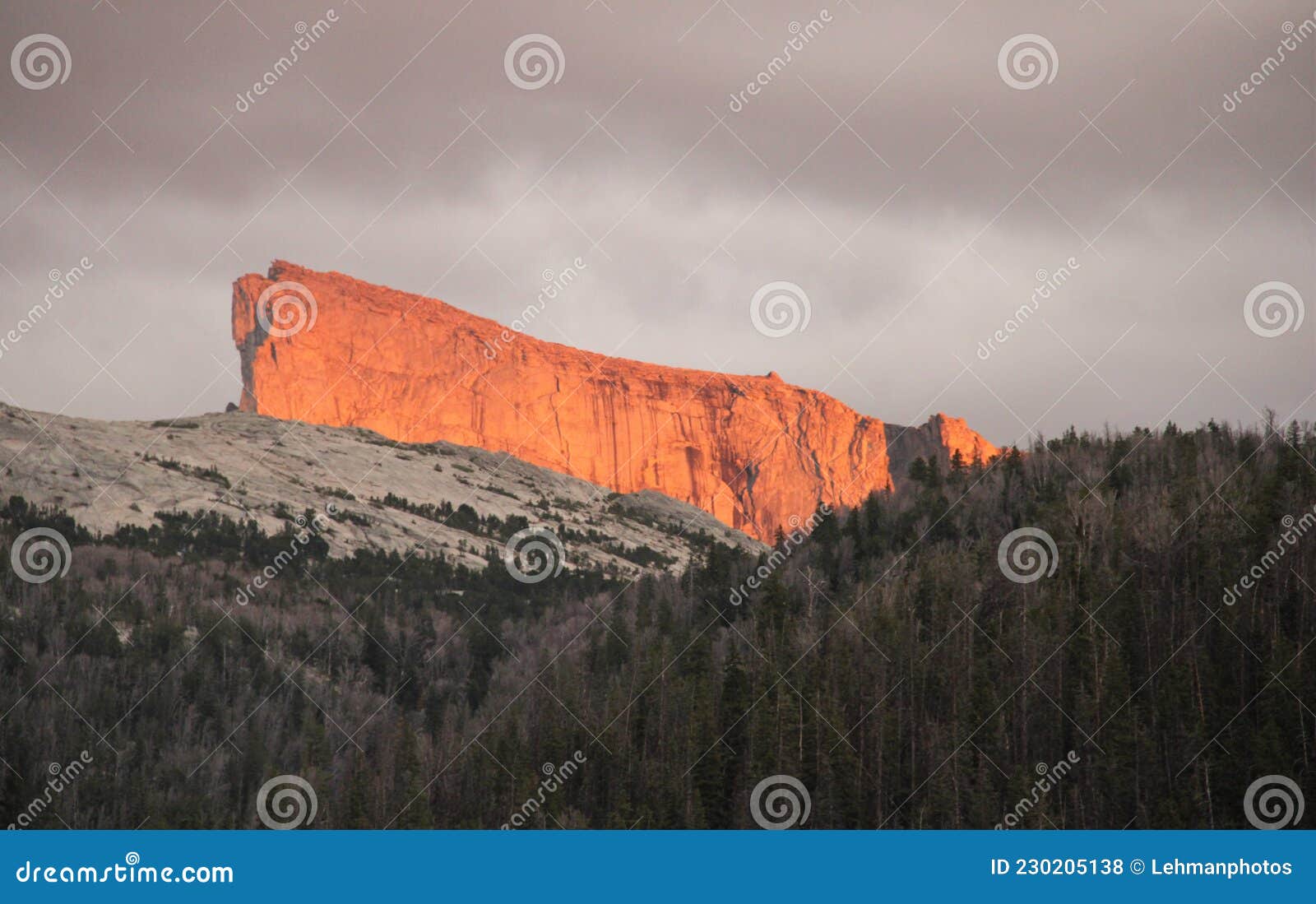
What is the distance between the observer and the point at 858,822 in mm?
99000

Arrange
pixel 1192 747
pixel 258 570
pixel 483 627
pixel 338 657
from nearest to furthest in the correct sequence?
pixel 1192 747 → pixel 338 657 → pixel 483 627 → pixel 258 570

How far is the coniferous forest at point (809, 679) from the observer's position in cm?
10131

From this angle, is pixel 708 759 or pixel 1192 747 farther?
pixel 708 759

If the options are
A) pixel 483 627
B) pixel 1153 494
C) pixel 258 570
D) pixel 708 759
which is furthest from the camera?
pixel 258 570

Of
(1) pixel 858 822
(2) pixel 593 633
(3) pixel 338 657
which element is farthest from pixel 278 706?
(1) pixel 858 822

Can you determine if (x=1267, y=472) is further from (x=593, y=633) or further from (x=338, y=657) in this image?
(x=338, y=657)

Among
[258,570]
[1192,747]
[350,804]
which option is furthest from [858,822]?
[258,570]

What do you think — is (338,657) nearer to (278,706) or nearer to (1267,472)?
(278,706)

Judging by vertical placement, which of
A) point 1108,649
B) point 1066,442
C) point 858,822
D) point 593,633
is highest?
point 1066,442

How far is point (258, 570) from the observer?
19575 cm

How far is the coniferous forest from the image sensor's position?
101 metres

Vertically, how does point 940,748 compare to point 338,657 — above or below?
below

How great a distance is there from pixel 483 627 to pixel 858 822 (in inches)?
3437

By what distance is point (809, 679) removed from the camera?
370 feet
